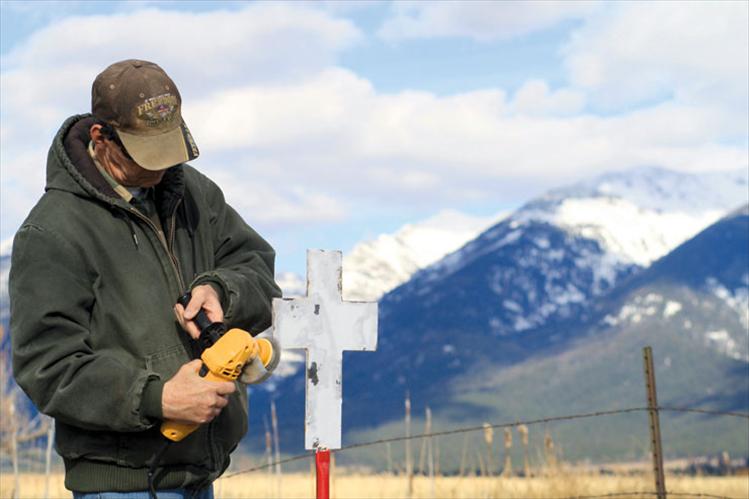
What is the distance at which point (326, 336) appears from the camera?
4543mm

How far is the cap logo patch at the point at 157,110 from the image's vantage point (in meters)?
3.29

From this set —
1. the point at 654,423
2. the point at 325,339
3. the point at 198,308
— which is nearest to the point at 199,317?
the point at 198,308

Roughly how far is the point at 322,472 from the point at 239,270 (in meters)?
1.20

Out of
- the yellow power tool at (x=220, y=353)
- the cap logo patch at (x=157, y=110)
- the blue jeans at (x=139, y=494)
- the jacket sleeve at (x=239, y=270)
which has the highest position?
the cap logo patch at (x=157, y=110)

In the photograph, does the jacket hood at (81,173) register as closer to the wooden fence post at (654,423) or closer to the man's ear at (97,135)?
the man's ear at (97,135)

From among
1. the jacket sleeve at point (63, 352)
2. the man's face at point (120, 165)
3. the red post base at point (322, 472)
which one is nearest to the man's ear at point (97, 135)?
the man's face at point (120, 165)

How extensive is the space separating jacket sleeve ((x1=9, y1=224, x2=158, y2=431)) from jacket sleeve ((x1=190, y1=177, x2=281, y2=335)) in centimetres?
33

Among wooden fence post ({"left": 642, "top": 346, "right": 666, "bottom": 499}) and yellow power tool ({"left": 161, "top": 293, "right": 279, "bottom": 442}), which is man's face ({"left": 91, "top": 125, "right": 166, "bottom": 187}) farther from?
wooden fence post ({"left": 642, "top": 346, "right": 666, "bottom": 499})

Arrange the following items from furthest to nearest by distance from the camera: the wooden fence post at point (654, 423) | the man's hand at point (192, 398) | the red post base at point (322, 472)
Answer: the wooden fence post at point (654, 423)
the red post base at point (322, 472)
the man's hand at point (192, 398)

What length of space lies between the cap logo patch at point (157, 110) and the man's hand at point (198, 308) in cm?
47

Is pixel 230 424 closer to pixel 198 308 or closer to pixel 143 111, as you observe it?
pixel 198 308

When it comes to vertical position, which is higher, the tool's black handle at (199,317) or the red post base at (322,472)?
the tool's black handle at (199,317)

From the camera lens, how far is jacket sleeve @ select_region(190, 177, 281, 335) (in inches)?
132

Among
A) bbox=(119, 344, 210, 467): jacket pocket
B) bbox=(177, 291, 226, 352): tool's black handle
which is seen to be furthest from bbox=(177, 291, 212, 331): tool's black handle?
bbox=(119, 344, 210, 467): jacket pocket
